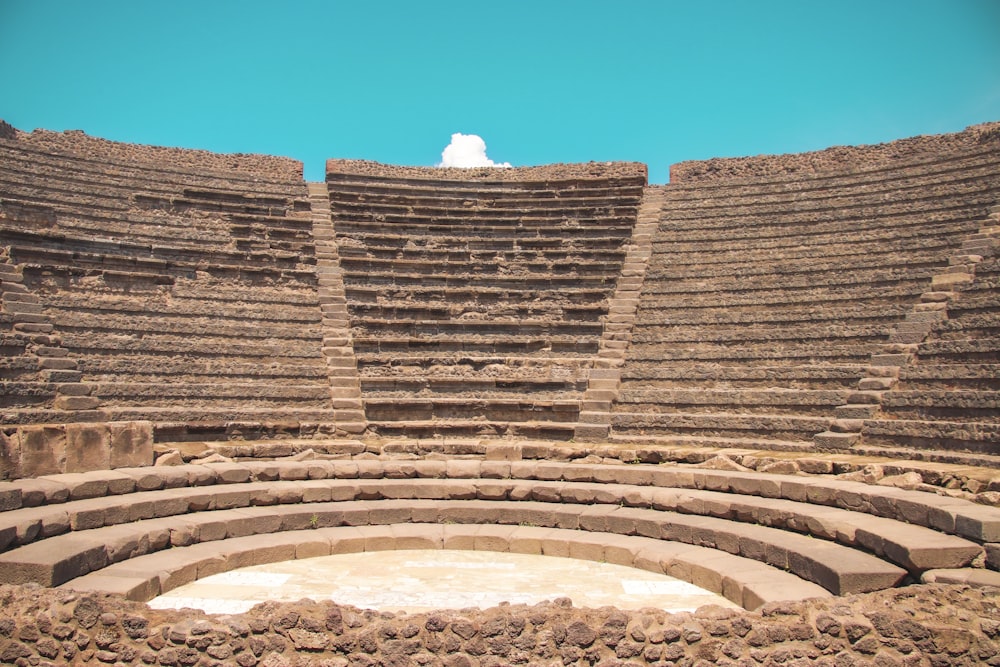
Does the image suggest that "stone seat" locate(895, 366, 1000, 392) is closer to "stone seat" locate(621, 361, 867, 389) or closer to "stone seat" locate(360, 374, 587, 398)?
"stone seat" locate(621, 361, 867, 389)

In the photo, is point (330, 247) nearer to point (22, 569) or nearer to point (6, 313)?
point (6, 313)

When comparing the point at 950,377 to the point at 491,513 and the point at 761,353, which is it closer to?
the point at 761,353

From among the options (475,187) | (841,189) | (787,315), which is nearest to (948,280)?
(787,315)

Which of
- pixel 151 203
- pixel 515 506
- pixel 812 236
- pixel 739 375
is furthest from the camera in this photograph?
pixel 151 203

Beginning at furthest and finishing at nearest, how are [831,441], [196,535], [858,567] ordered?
[831,441]
[196,535]
[858,567]

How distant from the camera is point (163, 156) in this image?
16.7m

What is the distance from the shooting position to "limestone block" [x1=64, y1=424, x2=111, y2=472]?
27.5 feet

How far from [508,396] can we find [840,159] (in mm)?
9405

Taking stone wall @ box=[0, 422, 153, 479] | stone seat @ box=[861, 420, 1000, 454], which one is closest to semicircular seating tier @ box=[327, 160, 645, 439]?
stone wall @ box=[0, 422, 153, 479]

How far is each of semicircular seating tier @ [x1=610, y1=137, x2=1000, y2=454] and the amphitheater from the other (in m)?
0.05

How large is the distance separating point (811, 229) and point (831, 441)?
225 inches

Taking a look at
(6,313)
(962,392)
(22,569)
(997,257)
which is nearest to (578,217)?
(997,257)

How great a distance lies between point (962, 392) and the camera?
8344 millimetres

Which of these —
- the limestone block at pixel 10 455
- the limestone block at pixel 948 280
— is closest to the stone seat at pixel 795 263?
the limestone block at pixel 948 280
